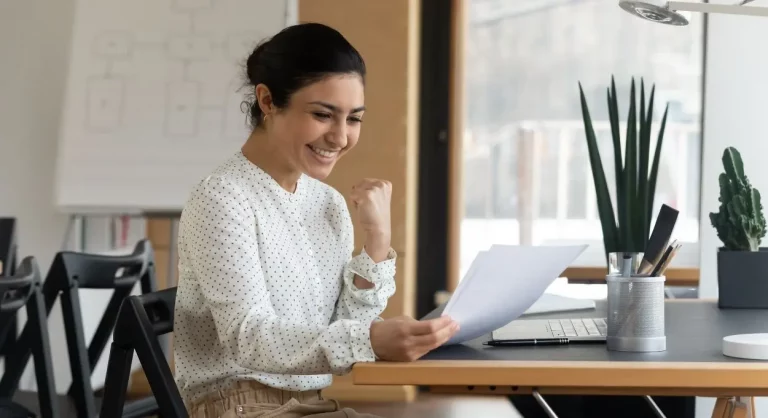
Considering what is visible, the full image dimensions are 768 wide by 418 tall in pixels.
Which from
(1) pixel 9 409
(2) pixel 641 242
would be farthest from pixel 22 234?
(2) pixel 641 242

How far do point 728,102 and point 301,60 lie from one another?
1.60m

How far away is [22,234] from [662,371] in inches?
131

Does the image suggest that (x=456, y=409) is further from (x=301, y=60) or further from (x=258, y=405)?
(x=301, y=60)

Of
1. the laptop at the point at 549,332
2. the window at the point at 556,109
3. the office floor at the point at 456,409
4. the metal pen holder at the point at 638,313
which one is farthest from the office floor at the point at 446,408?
the window at the point at 556,109

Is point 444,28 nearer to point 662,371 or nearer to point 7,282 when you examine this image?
point 7,282

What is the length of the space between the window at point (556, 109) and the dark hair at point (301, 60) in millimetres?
1770

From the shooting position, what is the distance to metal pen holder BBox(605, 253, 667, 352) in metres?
1.28

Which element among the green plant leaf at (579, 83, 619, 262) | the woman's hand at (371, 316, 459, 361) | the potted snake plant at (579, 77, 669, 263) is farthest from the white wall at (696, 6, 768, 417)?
the woman's hand at (371, 316, 459, 361)

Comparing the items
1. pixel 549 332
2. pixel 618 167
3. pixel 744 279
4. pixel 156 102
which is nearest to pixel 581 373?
Answer: pixel 549 332

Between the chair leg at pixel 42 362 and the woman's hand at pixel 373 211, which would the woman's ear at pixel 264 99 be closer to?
the woman's hand at pixel 373 211

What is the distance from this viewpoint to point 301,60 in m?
1.54

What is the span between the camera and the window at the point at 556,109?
Result: 322 cm

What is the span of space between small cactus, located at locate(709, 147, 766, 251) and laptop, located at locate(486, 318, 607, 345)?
57 centimetres

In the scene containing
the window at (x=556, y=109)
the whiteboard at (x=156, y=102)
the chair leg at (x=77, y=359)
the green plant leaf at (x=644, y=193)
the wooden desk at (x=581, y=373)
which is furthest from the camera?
the whiteboard at (x=156, y=102)
